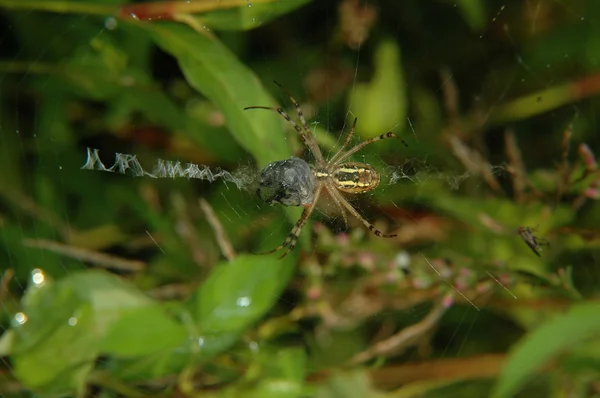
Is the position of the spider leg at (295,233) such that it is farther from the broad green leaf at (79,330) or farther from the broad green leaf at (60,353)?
the broad green leaf at (60,353)

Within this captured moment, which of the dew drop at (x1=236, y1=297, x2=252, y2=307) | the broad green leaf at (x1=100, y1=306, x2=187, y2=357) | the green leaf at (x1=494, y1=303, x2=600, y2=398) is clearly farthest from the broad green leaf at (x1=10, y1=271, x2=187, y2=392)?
the green leaf at (x1=494, y1=303, x2=600, y2=398)

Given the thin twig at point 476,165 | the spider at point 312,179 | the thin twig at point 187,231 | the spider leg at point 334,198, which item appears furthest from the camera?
the thin twig at point 187,231

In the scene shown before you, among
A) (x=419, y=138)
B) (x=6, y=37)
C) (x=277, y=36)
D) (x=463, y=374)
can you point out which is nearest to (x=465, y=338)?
(x=463, y=374)

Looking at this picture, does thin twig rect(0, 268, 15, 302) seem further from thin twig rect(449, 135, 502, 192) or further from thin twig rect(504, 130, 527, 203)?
thin twig rect(504, 130, 527, 203)

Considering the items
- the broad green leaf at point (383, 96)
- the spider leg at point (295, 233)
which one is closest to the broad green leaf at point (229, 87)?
the spider leg at point (295, 233)

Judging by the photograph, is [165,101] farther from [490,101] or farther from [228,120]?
[490,101]
